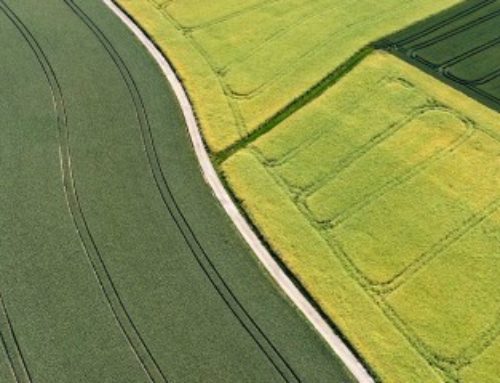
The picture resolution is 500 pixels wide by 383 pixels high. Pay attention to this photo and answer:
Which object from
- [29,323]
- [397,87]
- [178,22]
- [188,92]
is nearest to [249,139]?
[188,92]

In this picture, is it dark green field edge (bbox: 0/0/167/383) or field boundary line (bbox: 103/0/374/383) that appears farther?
field boundary line (bbox: 103/0/374/383)

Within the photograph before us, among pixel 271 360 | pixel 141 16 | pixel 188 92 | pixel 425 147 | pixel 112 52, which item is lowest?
pixel 271 360

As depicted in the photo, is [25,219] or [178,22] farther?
[178,22]

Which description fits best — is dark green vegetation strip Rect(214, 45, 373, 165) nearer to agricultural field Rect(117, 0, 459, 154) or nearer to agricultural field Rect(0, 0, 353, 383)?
agricultural field Rect(117, 0, 459, 154)

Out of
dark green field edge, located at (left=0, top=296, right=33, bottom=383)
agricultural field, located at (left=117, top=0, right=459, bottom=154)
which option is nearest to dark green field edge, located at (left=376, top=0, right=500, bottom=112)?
agricultural field, located at (left=117, top=0, right=459, bottom=154)

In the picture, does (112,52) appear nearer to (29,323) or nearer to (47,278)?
(47,278)
